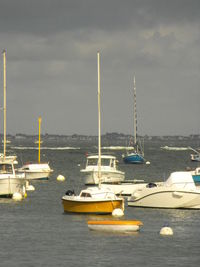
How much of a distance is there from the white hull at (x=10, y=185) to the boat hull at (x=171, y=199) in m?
12.7

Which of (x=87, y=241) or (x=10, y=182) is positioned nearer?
(x=87, y=241)

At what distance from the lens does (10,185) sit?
73.9 meters

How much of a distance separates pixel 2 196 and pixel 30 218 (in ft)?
43.7

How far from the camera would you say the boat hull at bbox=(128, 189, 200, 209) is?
212 feet

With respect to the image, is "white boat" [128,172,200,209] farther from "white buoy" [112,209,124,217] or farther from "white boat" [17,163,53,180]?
"white boat" [17,163,53,180]

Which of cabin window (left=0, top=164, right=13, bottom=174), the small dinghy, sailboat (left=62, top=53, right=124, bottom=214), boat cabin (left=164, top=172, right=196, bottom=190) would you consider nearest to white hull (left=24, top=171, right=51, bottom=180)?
cabin window (left=0, top=164, right=13, bottom=174)

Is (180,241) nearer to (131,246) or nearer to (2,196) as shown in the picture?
(131,246)

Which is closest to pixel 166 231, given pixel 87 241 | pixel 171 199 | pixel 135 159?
pixel 87 241

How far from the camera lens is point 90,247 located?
160ft

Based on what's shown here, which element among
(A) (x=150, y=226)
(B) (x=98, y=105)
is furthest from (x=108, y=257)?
(B) (x=98, y=105)

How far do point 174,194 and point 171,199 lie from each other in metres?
0.51

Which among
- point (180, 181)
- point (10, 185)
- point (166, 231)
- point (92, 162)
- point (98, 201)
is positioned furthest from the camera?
point (92, 162)

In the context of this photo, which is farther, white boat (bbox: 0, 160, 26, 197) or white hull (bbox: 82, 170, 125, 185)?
white hull (bbox: 82, 170, 125, 185)

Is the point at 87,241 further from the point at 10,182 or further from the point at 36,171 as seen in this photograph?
the point at 36,171
